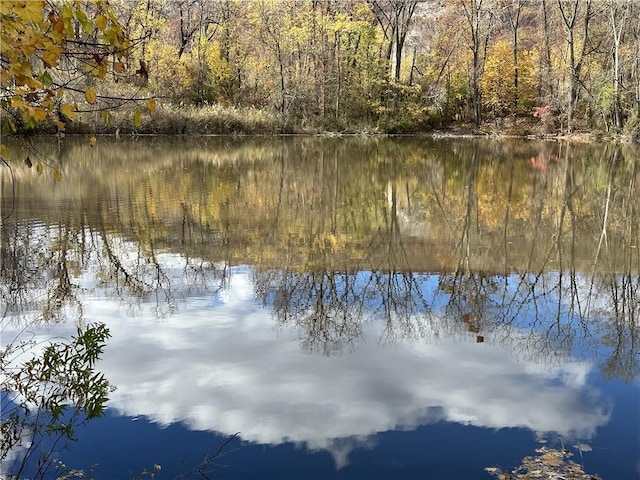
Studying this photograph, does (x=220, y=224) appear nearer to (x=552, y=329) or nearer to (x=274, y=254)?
(x=274, y=254)

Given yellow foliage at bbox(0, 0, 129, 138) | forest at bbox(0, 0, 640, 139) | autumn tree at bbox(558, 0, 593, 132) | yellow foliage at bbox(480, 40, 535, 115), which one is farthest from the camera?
yellow foliage at bbox(480, 40, 535, 115)

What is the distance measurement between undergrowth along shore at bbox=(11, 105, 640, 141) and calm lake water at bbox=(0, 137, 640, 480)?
2120 centimetres

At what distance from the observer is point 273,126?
38.6 m

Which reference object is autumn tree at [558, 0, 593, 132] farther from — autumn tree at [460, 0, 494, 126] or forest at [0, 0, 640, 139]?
autumn tree at [460, 0, 494, 126]

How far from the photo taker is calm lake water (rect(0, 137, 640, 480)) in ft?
13.7

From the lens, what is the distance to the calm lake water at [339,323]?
418 centimetres

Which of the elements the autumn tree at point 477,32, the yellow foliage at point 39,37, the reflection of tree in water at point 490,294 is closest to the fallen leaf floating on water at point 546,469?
the reflection of tree in water at point 490,294

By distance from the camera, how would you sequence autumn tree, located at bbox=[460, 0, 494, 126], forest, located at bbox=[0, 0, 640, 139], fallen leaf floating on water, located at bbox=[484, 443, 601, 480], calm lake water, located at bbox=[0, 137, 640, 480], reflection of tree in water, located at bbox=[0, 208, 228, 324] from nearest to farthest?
fallen leaf floating on water, located at bbox=[484, 443, 601, 480] < calm lake water, located at bbox=[0, 137, 640, 480] < reflection of tree in water, located at bbox=[0, 208, 228, 324] < forest, located at bbox=[0, 0, 640, 139] < autumn tree, located at bbox=[460, 0, 494, 126]

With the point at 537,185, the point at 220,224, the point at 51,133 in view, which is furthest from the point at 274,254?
the point at 51,133

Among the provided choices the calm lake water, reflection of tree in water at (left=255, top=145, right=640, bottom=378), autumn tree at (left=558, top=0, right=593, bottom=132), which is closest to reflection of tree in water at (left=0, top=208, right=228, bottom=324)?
the calm lake water

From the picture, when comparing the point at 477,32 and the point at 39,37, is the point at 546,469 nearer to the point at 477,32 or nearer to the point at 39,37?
the point at 39,37

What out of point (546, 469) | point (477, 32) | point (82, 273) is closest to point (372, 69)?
point (477, 32)

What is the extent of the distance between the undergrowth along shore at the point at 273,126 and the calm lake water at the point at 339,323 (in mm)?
21203

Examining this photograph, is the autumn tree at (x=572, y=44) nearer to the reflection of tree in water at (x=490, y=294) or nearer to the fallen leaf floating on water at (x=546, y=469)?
the reflection of tree in water at (x=490, y=294)
